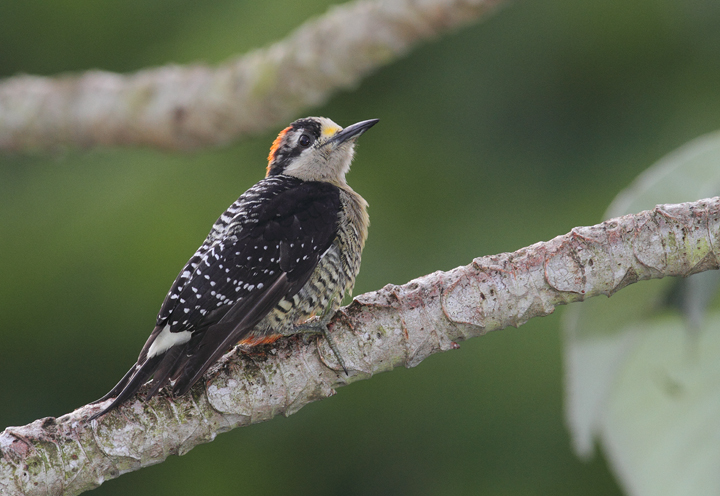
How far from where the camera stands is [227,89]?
2.41 meters

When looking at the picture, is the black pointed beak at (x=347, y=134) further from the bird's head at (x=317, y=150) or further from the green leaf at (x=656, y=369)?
the green leaf at (x=656, y=369)

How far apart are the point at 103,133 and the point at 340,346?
1.59 meters

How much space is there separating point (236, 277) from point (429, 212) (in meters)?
2.39

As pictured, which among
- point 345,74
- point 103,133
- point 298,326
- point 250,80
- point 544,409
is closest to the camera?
point 298,326

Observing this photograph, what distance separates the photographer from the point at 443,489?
142 inches

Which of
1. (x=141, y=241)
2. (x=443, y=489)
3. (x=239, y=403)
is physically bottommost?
(x=443, y=489)

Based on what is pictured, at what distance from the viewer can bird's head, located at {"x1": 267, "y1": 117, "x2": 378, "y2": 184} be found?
2.27 metres

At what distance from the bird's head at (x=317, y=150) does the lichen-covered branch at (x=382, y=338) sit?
850 millimetres

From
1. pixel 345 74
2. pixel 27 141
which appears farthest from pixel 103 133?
pixel 345 74

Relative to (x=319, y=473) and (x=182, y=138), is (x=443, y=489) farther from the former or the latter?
(x=182, y=138)

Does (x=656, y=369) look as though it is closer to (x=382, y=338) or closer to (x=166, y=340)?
(x=382, y=338)

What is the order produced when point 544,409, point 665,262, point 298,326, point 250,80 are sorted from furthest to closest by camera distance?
point 544,409 < point 250,80 < point 298,326 < point 665,262

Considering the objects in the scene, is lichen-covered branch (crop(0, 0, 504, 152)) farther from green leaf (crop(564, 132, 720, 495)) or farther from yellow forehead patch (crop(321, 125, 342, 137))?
green leaf (crop(564, 132, 720, 495))

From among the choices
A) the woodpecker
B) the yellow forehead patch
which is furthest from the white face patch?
the yellow forehead patch
